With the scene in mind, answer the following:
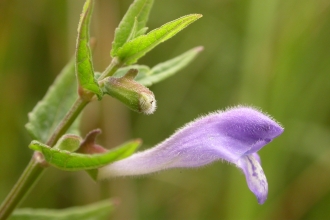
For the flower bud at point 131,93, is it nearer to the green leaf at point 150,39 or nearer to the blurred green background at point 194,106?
the green leaf at point 150,39

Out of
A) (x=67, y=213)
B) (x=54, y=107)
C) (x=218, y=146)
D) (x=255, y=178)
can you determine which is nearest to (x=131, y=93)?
(x=218, y=146)

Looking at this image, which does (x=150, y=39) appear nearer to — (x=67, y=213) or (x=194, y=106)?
(x=67, y=213)

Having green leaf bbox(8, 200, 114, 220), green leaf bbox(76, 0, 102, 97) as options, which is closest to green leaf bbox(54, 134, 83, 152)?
green leaf bbox(76, 0, 102, 97)

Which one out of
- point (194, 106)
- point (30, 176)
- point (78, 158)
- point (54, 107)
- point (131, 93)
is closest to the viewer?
point (78, 158)

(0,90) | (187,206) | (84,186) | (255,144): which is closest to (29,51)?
(0,90)

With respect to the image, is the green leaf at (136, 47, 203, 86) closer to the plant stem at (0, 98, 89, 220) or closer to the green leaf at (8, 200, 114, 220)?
the plant stem at (0, 98, 89, 220)

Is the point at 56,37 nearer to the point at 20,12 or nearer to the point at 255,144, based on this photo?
the point at 20,12
